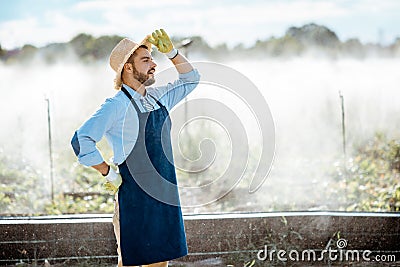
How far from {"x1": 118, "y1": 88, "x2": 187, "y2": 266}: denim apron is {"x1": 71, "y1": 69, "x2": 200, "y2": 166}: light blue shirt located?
0.03 metres

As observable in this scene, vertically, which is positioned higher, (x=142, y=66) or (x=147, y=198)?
(x=142, y=66)

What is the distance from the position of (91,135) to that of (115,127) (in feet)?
0.48

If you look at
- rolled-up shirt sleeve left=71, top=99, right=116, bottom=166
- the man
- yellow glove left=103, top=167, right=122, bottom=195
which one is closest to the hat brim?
the man

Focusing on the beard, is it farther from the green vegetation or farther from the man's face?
the green vegetation

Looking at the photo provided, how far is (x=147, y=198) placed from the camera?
11.6 feet

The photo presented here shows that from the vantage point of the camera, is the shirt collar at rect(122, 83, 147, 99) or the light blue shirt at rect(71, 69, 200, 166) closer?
the light blue shirt at rect(71, 69, 200, 166)

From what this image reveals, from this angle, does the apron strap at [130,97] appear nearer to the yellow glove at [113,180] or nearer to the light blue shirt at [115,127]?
the light blue shirt at [115,127]

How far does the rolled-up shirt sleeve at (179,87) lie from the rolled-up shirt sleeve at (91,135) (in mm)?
328

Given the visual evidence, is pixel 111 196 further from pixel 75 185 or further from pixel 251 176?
pixel 251 176

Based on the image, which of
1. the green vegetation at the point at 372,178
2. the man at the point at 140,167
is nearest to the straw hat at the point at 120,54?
the man at the point at 140,167

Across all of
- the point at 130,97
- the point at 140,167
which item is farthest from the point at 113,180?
the point at 130,97

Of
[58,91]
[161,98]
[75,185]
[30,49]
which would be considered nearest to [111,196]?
[75,185]

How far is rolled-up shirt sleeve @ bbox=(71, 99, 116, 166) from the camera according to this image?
11.2ft

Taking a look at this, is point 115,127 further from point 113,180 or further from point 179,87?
point 179,87
